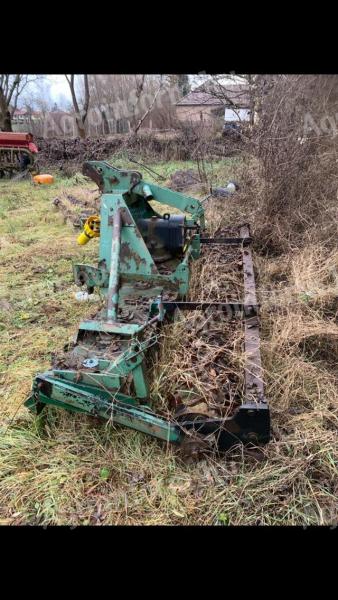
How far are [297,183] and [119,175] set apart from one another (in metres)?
2.70

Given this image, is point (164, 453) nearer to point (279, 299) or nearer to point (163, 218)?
point (279, 299)

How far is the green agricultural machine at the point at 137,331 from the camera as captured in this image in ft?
7.54

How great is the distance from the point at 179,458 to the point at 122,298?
1.52 metres

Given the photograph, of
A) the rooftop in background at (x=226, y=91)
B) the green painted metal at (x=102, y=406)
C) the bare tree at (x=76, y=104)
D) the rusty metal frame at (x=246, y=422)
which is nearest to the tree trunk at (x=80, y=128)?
the bare tree at (x=76, y=104)

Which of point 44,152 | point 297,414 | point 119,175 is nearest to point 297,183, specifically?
point 119,175

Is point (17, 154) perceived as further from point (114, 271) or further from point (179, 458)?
point (179, 458)

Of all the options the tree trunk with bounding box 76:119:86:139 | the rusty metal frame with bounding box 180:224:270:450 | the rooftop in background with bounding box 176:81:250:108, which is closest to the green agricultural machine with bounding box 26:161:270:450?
the rusty metal frame with bounding box 180:224:270:450

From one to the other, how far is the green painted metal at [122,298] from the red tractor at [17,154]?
976 cm

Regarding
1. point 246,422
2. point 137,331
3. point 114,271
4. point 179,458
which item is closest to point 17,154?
point 114,271

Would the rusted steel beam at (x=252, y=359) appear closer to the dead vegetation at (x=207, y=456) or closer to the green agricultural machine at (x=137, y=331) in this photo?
the green agricultural machine at (x=137, y=331)

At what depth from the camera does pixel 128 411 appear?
2311 mm

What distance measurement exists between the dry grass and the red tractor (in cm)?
1000

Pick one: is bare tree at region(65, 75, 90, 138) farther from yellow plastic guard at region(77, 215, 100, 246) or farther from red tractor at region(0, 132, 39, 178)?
yellow plastic guard at region(77, 215, 100, 246)

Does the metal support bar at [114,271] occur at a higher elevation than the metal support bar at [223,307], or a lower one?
higher
